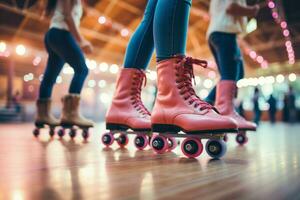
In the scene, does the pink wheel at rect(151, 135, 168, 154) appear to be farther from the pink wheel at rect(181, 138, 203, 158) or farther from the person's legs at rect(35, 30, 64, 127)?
the person's legs at rect(35, 30, 64, 127)

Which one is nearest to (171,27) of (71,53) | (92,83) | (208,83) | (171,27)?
(171,27)

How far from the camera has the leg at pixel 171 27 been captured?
1059mm

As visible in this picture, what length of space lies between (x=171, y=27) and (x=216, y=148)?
40 centimetres

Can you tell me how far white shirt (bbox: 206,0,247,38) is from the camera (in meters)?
1.86

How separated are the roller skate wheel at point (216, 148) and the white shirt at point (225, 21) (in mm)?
999

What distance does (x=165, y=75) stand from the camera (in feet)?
3.48

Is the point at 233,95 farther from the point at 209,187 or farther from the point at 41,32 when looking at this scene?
the point at 41,32

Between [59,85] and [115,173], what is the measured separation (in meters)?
14.0

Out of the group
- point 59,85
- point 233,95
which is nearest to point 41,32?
point 59,85

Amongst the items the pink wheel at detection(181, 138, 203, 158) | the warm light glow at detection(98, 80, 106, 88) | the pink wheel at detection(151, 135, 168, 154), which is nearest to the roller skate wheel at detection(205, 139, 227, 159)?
the pink wheel at detection(181, 138, 203, 158)

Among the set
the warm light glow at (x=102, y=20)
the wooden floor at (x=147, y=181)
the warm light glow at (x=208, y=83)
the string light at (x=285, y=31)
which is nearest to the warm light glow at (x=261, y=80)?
the string light at (x=285, y=31)

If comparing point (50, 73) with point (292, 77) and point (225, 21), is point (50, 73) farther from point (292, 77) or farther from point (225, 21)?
point (292, 77)

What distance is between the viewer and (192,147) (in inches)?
40.2

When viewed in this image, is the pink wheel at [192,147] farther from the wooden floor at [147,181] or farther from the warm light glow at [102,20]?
the warm light glow at [102,20]
